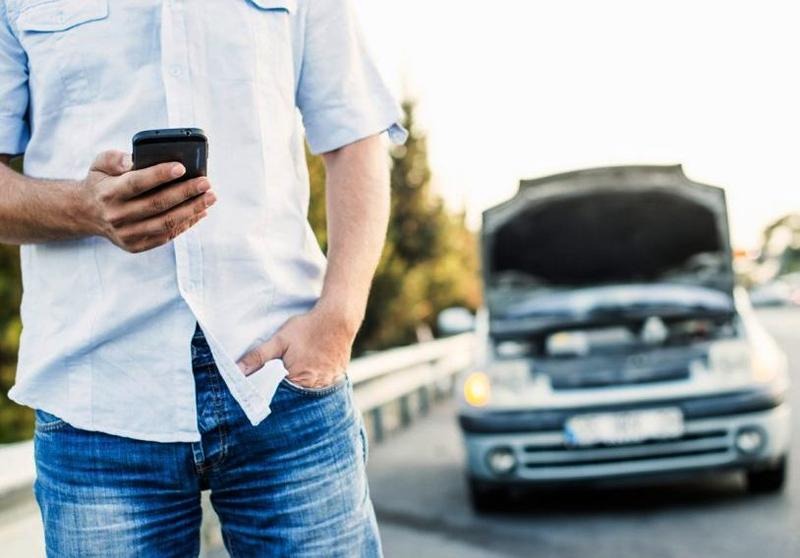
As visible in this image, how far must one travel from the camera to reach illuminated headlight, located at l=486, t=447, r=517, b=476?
5887 mm

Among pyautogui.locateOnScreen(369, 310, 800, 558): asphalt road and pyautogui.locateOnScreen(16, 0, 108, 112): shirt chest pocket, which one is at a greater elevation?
pyautogui.locateOnScreen(16, 0, 108, 112): shirt chest pocket

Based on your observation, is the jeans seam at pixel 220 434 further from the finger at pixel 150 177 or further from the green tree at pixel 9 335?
the green tree at pixel 9 335

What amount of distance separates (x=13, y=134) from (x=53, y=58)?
0.45ft

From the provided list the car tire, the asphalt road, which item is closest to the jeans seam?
the asphalt road

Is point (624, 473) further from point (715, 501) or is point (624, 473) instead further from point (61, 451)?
point (61, 451)

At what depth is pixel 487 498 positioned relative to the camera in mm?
6156

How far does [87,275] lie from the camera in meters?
1.61

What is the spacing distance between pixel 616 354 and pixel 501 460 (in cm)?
90

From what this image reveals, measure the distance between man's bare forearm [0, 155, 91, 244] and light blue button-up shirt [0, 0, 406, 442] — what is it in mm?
47

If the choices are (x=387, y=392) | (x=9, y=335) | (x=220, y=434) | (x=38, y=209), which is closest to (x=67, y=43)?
(x=38, y=209)

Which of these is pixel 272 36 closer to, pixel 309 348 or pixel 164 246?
pixel 164 246

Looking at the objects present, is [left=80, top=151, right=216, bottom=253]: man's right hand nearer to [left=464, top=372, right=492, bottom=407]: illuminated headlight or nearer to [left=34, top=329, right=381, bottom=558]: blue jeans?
[left=34, top=329, right=381, bottom=558]: blue jeans

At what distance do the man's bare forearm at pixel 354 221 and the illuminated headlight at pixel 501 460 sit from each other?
13.7ft

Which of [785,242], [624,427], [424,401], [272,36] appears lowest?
[785,242]
